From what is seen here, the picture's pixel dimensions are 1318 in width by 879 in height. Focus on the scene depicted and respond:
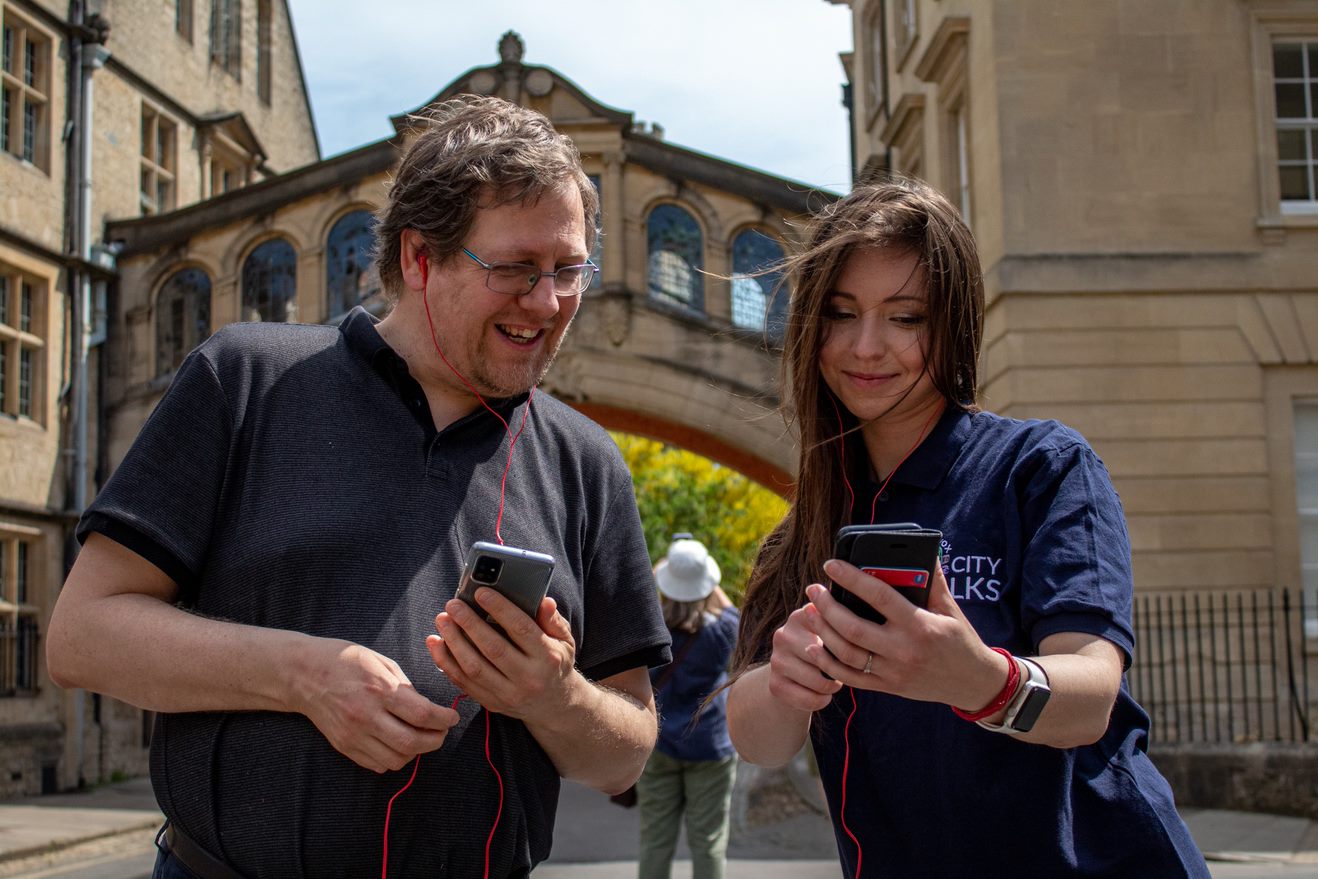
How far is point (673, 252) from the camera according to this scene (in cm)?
2109

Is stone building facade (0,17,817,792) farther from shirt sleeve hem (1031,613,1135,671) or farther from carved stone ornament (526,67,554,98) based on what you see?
shirt sleeve hem (1031,613,1135,671)

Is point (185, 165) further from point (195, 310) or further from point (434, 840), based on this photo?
point (434, 840)

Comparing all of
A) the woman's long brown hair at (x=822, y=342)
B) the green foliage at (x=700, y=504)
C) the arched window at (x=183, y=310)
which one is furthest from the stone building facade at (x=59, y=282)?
the woman's long brown hair at (x=822, y=342)

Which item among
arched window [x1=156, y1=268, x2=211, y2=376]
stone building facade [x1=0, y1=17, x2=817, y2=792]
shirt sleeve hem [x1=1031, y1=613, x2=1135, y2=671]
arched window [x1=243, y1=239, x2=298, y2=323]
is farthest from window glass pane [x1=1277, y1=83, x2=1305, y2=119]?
arched window [x1=156, y1=268, x2=211, y2=376]

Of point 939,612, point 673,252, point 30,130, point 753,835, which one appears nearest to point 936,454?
point 939,612

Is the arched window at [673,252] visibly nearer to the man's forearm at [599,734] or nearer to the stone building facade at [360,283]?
the stone building facade at [360,283]

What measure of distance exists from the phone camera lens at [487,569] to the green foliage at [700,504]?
A: 102 ft

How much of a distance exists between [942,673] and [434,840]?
94 centimetres

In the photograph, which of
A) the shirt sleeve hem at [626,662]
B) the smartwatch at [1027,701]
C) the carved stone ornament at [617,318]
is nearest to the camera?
the smartwatch at [1027,701]

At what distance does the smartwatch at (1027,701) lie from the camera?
2.08m

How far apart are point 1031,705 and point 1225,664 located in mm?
12737

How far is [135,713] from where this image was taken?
68.6ft

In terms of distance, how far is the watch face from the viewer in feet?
6.81

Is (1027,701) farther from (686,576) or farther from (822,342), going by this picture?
(686,576)
